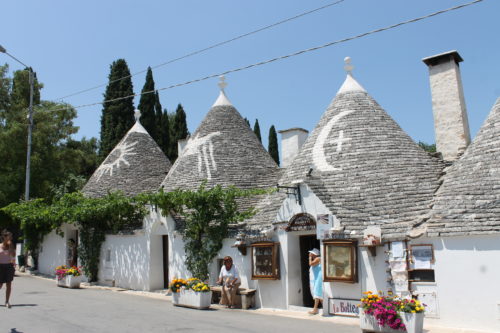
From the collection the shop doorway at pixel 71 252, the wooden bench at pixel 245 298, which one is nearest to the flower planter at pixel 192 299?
the wooden bench at pixel 245 298

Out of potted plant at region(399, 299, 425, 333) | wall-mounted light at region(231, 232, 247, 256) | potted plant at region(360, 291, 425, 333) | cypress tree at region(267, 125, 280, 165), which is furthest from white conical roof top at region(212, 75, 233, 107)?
cypress tree at region(267, 125, 280, 165)

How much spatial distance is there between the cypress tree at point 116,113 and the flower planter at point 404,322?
2798cm

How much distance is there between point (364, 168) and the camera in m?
11.5

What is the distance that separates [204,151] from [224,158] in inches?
32.8

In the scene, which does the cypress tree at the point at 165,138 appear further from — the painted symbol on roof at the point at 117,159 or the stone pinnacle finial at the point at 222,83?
the stone pinnacle finial at the point at 222,83

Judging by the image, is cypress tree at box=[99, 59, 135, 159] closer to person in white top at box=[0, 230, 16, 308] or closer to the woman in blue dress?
person in white top at box=[0, 230, 16, 308]

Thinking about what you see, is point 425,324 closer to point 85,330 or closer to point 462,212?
point 462,212

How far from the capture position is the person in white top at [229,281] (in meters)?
11.1

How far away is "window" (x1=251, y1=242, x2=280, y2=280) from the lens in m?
11.0

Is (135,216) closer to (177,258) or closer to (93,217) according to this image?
(93,217)

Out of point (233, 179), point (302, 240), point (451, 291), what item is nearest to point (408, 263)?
point (451, 291)

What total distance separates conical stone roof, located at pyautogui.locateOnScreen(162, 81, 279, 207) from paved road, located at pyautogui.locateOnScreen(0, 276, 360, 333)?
15.2ft

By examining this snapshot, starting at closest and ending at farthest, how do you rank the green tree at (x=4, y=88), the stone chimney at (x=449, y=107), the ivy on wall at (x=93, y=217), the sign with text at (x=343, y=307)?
1. the sign with text at (x=343, y=307)
2. the stone chimney at (x=449, y=107)
3. the ivy on wall at (x=93, y=217)
4. the green tree at (x=4, y=88)

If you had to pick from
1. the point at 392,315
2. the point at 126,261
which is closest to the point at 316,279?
the point at 392,315
